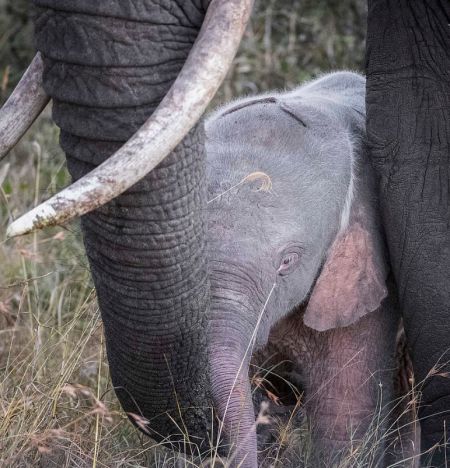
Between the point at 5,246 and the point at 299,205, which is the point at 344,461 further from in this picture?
the point at 5,246

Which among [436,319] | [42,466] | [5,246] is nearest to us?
[42,466]

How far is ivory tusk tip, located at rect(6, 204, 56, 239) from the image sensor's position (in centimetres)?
270

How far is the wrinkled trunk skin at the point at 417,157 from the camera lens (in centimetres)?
405

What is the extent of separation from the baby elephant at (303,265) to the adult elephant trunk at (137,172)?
318 millimetres

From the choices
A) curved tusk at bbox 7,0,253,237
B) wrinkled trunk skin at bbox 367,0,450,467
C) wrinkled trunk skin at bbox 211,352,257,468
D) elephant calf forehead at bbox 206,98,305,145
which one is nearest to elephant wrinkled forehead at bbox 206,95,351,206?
elephant calf forehead at bbox 206,98,305,145

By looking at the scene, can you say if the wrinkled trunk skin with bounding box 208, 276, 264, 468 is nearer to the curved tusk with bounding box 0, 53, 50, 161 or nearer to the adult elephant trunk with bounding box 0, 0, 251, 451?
the adult elephant trunk with bounding box 0, 0, 251, 451

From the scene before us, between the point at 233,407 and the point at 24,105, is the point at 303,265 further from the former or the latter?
the point at 24,105

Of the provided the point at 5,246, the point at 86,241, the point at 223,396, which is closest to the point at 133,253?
the point at 86,241

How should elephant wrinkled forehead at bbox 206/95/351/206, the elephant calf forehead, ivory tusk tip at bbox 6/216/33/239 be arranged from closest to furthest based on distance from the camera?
ivory tusk tip at bbox 6/216/33/239, elephant wrinkled forehead at bbox 206/95/351/206, the elephant calf forehead

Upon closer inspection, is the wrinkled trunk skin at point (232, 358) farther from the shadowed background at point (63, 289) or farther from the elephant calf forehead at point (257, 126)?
the elephant calf forehead at point (257, 126)

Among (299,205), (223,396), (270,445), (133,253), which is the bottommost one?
(270,445)

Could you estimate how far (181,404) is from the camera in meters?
3.62

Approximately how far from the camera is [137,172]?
112 inches

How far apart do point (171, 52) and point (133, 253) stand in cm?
52
